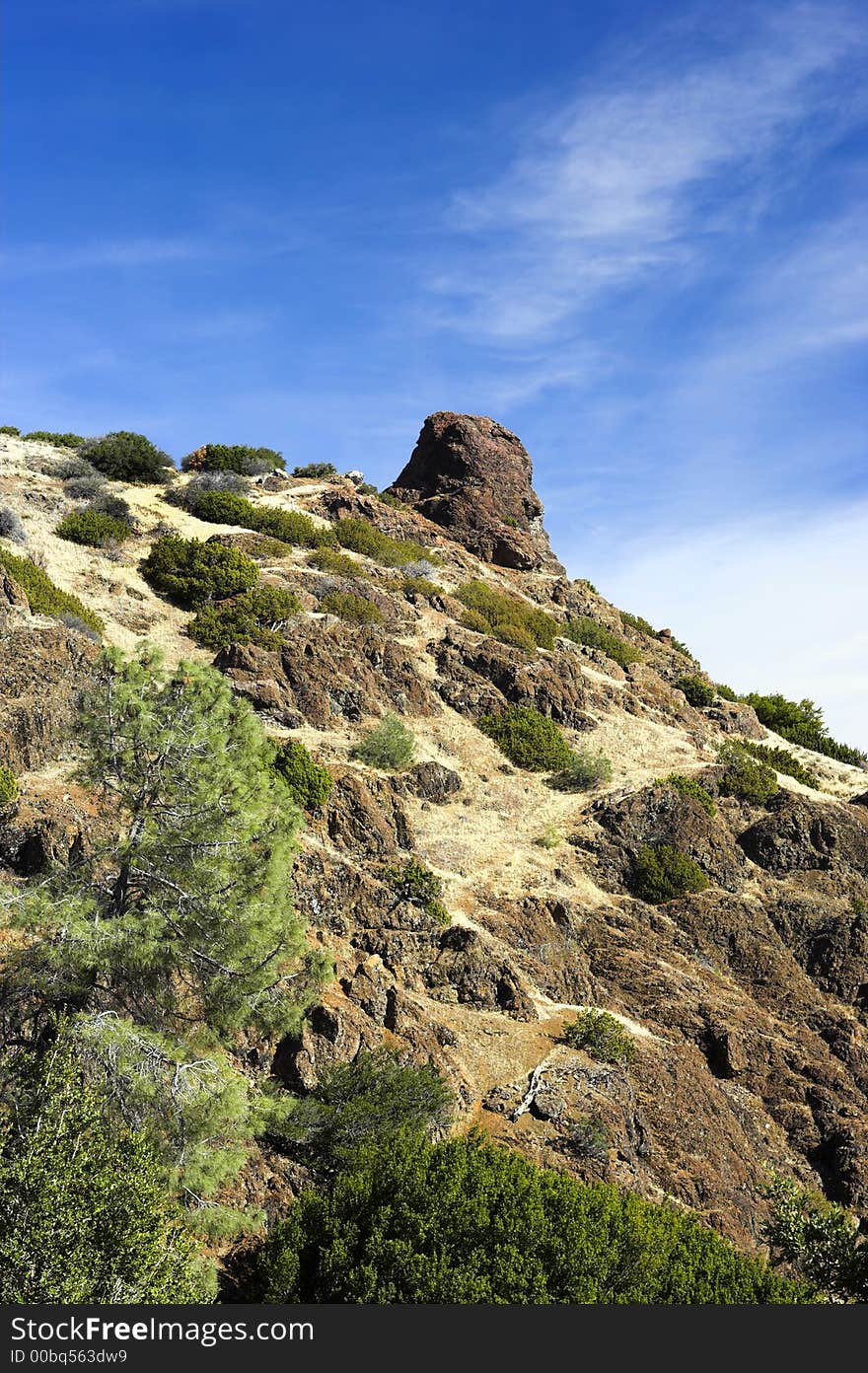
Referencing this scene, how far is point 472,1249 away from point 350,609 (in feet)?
94.2

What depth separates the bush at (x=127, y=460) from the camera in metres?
46.3

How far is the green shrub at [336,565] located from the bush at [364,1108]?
86.6ft

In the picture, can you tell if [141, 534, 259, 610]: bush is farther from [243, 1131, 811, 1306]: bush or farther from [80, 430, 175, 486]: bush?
[243, 1131, 811, 1306]: bush

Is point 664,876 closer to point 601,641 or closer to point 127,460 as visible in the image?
point 601,641

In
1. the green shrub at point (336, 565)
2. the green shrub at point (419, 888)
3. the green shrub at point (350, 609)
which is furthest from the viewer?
the green shrub at point (336, 565)

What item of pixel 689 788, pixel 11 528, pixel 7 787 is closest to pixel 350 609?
pixel 11 528

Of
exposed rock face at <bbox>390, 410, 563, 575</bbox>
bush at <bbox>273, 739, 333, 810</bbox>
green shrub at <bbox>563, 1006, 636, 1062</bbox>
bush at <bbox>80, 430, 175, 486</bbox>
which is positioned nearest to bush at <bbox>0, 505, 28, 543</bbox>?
bush at <bbox>80, 430, 175, 486</bbox>

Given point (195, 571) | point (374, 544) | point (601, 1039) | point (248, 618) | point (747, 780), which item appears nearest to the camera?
point (601, 1039)

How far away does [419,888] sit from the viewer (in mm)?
23547

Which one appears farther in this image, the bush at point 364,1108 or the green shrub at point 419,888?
the green shrub at point 419,888

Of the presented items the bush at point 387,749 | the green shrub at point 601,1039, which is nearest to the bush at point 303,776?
the bush at point 387,749

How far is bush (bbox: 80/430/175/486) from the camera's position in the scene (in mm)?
46281

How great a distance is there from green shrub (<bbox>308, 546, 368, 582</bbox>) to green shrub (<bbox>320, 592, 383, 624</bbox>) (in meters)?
2.32

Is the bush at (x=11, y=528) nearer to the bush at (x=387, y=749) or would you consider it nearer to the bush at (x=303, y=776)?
the bush at (x=387, y=749)
